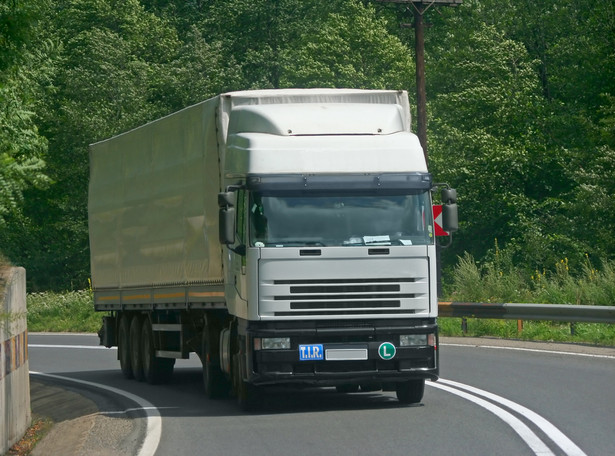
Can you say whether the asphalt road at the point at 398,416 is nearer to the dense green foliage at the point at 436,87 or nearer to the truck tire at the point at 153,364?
the truck tire at the point at 153,364

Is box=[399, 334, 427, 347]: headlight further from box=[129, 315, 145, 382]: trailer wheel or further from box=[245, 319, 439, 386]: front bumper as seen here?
box=[129, 315, 145, 382]: trailer wheel

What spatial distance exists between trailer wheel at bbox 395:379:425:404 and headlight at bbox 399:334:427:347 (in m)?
0.55

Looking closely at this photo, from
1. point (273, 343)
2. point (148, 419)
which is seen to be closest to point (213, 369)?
point (148, 419)

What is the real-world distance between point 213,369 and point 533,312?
334 inches

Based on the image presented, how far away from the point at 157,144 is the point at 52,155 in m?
42.2

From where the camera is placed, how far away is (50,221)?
201 feet

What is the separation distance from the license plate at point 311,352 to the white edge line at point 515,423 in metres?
1.75

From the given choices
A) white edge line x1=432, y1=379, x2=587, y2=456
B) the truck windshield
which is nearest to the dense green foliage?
white edge line x1=432, y1=379, x2=587, y2=456

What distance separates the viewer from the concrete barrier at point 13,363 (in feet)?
37.9

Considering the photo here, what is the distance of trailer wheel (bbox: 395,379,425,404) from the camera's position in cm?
1432

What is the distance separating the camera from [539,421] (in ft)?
39.6

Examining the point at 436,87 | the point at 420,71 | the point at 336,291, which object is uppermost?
the point at 436,87

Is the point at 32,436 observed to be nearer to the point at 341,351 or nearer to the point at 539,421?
the point at 341,351

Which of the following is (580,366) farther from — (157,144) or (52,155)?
(52,155)
